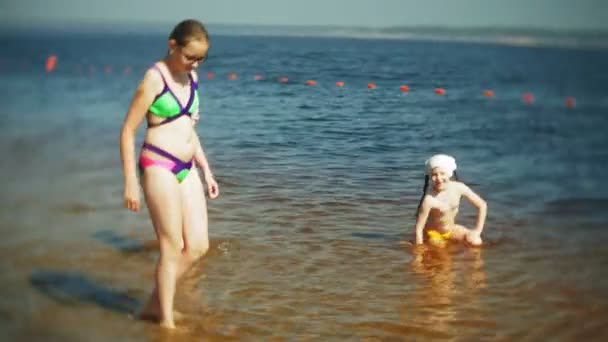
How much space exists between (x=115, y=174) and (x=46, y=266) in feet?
12.1

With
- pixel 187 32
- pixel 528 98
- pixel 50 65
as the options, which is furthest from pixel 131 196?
pixel 50 65

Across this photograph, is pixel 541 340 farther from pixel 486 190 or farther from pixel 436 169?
pixel 486 190

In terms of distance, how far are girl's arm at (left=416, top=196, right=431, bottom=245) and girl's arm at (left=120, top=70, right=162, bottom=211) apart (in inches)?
136

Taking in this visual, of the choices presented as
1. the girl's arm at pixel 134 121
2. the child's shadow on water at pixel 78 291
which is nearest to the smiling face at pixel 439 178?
the child's shadow on water at pixel 78 291

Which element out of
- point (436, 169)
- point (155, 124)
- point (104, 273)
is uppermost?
point (155, 124)

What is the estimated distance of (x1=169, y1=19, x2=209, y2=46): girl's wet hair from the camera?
4.23 meters

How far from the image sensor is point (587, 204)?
28.6 ft

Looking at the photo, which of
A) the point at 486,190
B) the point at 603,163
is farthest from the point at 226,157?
the point at 603,163

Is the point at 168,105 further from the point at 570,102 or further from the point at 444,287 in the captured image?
the point at 570,102

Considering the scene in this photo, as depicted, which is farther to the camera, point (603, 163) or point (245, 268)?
point (603, 163)

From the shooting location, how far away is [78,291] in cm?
547

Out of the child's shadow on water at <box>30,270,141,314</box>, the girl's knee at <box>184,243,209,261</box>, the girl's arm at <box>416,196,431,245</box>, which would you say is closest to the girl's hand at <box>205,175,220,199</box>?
the girl's knee at <box>184,243,209,261</box>

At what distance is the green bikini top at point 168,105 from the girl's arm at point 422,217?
3.29m

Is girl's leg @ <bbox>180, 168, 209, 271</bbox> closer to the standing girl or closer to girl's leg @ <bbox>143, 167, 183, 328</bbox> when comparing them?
the standing girl
